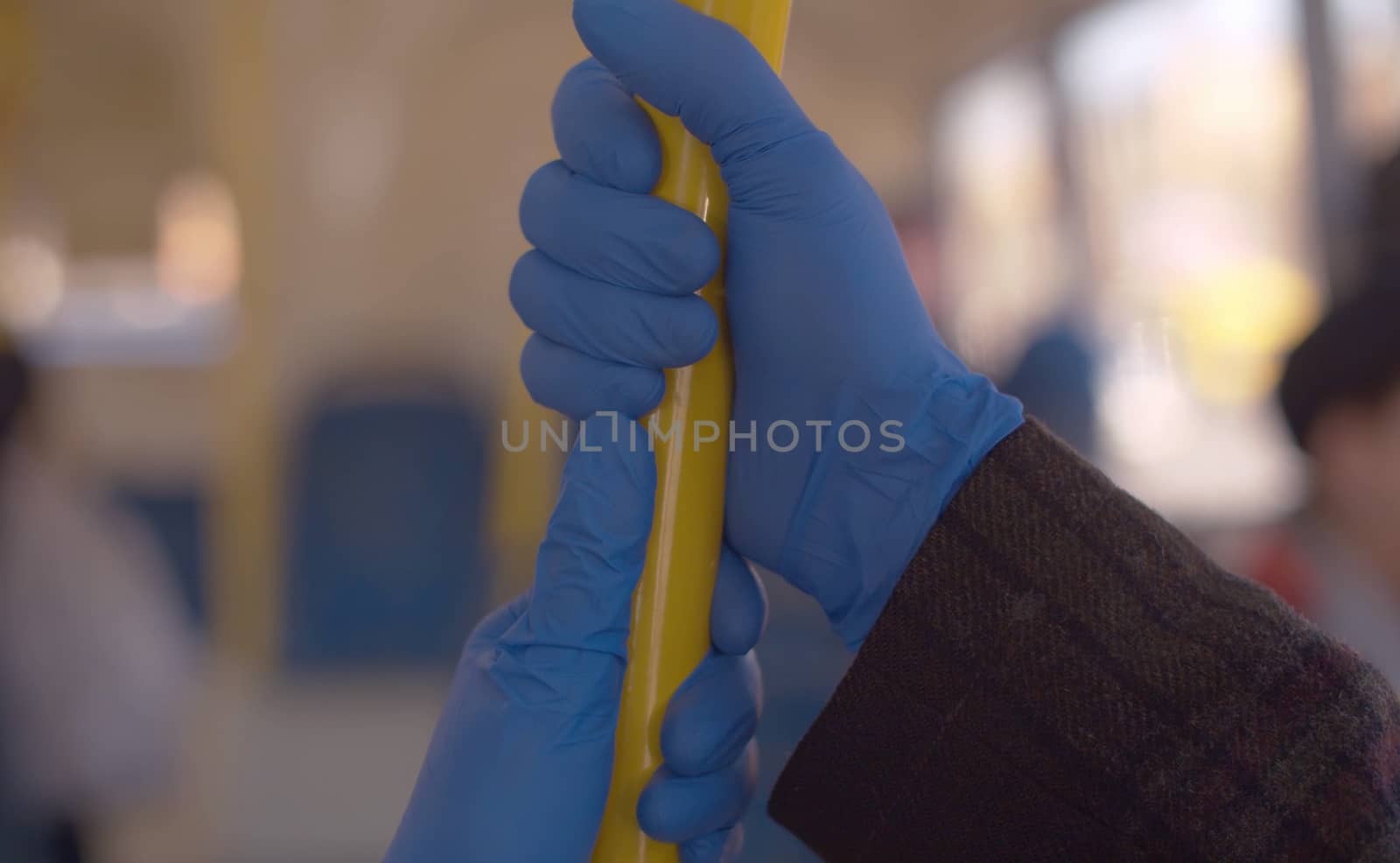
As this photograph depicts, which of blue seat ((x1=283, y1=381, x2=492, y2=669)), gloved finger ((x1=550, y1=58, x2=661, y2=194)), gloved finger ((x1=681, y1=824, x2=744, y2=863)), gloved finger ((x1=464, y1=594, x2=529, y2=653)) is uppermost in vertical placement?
gloved finger ((x1=550, y1=58, x2=661, y2=194))

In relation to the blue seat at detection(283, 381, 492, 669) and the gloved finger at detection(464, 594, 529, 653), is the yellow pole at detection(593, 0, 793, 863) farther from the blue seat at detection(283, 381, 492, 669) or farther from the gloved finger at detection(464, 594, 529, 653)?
the blue seat at detection(283, 381, 492, 669)

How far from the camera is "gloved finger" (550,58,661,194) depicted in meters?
0.50

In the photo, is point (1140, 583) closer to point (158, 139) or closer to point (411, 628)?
point (411, 628)

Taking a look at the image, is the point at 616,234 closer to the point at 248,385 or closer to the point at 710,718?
the point at 710,718

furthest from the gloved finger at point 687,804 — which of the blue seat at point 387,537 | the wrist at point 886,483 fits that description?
the blue seat at point 387,537

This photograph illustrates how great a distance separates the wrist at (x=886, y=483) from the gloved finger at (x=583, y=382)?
11cm

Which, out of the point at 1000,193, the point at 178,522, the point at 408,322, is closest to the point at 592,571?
the point at 1000,193

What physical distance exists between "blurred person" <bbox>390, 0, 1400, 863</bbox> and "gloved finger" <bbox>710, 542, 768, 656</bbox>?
25 mm

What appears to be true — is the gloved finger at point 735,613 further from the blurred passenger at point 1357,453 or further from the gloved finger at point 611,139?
the blurred passenger at point 1357,453

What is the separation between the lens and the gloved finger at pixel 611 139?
500mm

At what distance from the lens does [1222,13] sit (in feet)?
7.13

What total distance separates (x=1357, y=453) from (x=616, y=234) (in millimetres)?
1096

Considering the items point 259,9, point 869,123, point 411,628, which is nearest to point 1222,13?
point 869,123

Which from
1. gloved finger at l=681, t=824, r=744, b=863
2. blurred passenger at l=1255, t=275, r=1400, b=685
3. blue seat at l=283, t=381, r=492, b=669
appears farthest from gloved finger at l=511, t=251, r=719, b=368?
blue seat at l=283, t=381, r=492, b=669
